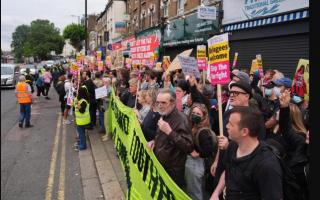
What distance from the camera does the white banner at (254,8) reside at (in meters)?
11.4

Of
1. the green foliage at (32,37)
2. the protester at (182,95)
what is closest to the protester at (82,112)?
the green foliage at (32,37)

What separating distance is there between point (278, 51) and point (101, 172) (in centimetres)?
767

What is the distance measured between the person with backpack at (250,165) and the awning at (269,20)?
8.80 m

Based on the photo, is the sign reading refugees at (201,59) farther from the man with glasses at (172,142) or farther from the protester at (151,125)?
the man with glasses at (172,142)

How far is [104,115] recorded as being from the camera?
1109 cm

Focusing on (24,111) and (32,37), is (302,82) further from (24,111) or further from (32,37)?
(32,37)

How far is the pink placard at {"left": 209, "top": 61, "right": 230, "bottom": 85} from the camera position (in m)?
4.41

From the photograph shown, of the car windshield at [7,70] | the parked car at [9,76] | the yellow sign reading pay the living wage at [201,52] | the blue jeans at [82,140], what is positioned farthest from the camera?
the car windshield at [7,70]

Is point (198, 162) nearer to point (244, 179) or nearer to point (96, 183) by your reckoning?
point (244, 179)

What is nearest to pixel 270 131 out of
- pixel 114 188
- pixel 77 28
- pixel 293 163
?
pixel 293 163

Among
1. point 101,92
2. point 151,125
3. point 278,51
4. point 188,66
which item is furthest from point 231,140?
point 278,51

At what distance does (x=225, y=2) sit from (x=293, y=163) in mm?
12729

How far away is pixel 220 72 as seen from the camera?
450 cm

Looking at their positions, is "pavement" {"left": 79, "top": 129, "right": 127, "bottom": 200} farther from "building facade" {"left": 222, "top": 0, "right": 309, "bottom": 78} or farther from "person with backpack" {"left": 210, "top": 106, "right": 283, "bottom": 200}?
"building facade" {"left": 222, "top": 0, "right": 309, "bottom": 78}
